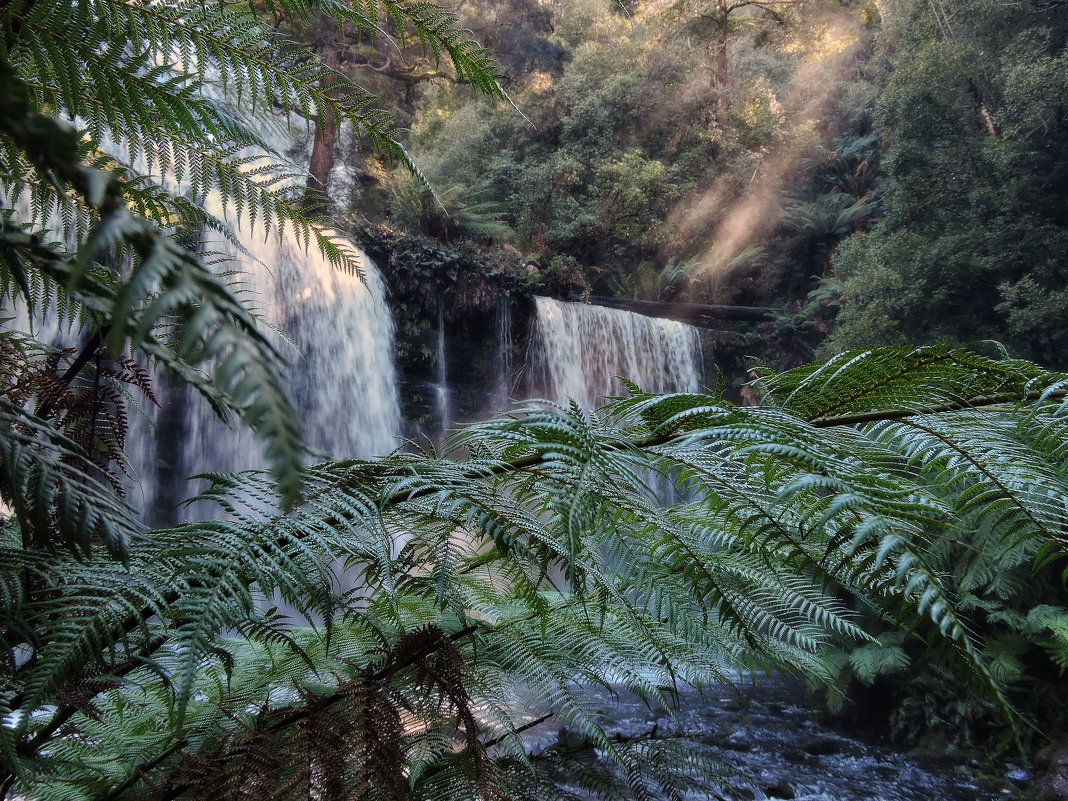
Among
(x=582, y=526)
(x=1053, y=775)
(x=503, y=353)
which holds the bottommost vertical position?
(x=1053, y=775)

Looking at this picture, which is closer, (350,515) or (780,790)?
(350,515)

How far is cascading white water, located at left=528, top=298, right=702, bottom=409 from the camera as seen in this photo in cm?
856

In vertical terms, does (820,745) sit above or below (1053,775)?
above

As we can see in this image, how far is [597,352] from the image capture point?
28.6ft

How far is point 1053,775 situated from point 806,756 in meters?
1.48

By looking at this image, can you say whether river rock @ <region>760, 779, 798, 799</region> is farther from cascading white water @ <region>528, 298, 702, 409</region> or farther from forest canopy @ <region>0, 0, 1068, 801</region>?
cascading white water @ <region>528, 298, 702, 409</region>

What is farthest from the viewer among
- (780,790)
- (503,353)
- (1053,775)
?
(503,353)

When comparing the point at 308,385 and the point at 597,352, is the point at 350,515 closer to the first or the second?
the point at 308,385

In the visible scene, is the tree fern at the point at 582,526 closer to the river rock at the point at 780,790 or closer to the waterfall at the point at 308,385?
the river rock at the point at 780,790

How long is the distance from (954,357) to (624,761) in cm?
74

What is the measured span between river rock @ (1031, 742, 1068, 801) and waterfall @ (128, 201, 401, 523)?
21.0ft

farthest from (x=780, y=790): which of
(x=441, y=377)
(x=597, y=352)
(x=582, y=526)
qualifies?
(x=441, y=377)

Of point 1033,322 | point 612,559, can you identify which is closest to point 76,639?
point 612,559

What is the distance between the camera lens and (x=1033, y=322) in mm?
6488
